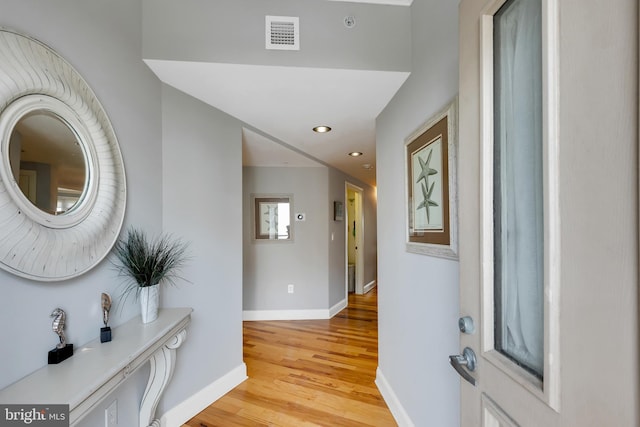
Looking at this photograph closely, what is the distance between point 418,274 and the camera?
5.11ft

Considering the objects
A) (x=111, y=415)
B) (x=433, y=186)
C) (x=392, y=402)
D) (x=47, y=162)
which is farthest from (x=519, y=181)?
(x=111, y=415)

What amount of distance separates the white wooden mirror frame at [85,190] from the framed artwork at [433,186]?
5.02ft

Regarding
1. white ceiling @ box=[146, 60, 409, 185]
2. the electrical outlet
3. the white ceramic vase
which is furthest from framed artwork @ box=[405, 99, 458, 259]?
the electrical outlet

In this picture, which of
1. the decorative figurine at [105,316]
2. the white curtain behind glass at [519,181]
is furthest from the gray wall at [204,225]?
the white curtain behind glass at [519,181]

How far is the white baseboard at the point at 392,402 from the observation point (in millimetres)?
1734

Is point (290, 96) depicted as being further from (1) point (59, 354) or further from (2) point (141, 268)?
(1) point (59, 354)

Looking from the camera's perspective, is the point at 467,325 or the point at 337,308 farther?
the point at 337,308

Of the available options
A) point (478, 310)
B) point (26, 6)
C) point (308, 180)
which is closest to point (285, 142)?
point (308, 180)

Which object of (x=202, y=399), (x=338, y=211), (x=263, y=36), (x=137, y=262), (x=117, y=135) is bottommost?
(x=202, y=399)

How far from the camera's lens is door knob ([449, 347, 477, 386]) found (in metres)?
0.81

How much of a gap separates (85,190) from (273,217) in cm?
291

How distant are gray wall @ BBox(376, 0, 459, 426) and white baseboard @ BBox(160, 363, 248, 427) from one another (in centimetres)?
120

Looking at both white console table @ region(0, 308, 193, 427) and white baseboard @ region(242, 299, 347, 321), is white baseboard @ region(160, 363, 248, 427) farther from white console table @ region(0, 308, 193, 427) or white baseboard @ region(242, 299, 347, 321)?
white baseboard @ region(242, 299, 347, 321)

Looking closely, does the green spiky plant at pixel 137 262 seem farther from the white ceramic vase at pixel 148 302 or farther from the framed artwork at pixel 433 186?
the framed artwork at pixel 433 186
